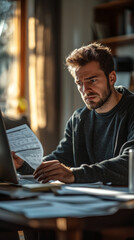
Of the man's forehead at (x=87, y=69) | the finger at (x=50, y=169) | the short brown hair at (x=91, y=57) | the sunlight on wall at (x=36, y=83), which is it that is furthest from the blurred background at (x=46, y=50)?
the finger at (x=50, y=169)

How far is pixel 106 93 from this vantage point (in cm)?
214

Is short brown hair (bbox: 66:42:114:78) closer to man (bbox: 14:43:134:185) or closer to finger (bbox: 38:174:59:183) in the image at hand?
man (bbox: 14:43:134:185)

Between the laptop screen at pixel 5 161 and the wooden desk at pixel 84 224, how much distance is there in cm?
40

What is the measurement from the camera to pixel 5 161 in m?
1.50

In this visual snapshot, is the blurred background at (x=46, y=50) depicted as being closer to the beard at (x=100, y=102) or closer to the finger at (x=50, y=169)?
the beard at (x=100, y=102)

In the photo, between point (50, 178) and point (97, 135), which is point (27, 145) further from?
point (97, 135)

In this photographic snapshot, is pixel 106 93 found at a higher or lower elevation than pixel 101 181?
higher

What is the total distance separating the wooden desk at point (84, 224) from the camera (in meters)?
0.93

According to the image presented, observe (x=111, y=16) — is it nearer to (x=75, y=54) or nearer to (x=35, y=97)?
(x=35, y=97)

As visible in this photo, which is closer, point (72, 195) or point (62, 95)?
point (72, 195)

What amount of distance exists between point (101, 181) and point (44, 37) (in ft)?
10.8

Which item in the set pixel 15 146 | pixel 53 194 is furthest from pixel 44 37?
pixel 53 194

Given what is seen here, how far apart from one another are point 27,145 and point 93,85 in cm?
61

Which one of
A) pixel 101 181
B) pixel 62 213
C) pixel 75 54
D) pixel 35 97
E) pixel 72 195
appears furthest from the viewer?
pixel 35 97
